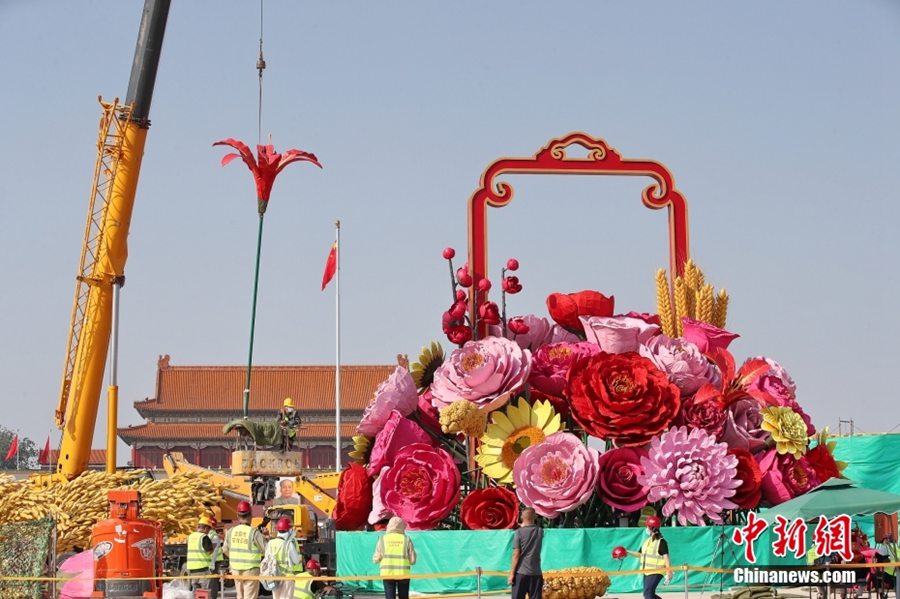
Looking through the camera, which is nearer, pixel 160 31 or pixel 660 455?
pixel 660 455

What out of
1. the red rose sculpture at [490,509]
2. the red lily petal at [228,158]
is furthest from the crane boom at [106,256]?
the red rose sculpture at [490,509]

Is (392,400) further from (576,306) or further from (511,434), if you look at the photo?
(576,306)

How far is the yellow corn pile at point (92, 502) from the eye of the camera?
79.8 feet

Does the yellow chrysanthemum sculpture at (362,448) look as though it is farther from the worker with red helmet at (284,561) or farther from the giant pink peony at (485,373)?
the worker with red helmet at (284,561)

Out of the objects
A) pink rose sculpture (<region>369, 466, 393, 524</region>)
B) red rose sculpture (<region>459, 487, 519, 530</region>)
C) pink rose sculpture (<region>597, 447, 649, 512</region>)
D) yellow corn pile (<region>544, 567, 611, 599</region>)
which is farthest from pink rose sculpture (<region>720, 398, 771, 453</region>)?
pink rose sculpture (<region>369, 466, 393, 524</region>)

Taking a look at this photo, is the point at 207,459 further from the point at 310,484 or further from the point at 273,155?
the point at 273,155

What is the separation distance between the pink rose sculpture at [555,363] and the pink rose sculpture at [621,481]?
4.80 feet

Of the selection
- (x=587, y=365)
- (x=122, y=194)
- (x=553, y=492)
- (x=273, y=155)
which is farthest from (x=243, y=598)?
(x=273, y=155)

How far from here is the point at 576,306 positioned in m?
22.8

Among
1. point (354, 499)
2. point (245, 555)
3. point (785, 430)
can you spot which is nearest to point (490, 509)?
A: point (354, 499)

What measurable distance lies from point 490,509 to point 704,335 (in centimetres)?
457

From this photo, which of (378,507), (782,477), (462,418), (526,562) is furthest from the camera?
(378,507)

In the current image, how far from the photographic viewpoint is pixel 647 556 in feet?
A: 56.2

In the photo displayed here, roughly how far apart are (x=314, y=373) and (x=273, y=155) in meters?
41.2
